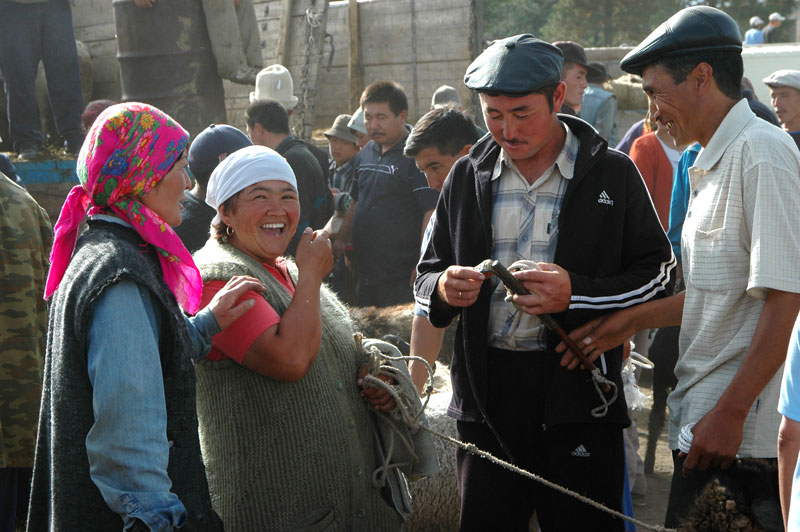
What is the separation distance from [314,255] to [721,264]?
52.6 inches

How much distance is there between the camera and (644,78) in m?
2.89

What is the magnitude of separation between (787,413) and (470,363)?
4.15 ft

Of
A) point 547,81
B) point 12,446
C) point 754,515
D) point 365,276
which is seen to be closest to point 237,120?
point 365,276

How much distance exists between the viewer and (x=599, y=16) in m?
26.3

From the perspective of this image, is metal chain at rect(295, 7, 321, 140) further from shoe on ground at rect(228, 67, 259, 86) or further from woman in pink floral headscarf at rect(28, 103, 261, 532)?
woman in pink floral headscarf at rect(28, 103, 261, 532)

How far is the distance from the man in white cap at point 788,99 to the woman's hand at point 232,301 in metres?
5.03

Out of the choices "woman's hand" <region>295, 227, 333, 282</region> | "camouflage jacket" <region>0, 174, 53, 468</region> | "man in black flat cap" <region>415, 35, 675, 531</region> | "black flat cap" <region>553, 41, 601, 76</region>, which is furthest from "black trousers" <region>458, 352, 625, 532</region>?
"black flat cap" <region>553, 41, 601, 76</region>

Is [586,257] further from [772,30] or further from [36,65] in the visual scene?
[772,30]

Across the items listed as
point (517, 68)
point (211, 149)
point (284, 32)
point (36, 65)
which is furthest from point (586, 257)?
point (284, 32)

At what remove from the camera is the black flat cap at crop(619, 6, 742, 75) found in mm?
2736

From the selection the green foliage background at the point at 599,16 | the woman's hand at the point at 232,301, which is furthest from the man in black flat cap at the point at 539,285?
the green foliage background at the point at 599,16

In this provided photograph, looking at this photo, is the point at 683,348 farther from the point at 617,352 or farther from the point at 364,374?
the point at 364,374

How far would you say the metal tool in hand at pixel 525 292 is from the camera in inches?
106

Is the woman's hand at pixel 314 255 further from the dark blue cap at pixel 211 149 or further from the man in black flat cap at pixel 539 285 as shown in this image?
the dark blue cap at pixel 211 149
